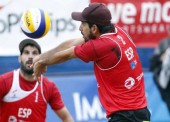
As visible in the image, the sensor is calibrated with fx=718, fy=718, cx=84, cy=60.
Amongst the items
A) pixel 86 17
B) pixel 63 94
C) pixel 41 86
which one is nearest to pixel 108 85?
pixel 86 17

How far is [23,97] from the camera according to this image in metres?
8.27

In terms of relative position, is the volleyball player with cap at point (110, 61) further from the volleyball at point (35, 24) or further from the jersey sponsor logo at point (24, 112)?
the jersey sponsor logo at point (24, 112)

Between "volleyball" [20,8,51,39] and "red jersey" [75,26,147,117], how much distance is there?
869mm

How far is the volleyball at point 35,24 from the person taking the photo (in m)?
7.63

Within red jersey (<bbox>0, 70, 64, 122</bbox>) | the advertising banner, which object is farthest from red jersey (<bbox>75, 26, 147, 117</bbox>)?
the advertising banner

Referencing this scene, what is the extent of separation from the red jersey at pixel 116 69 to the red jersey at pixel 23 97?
1356 mm

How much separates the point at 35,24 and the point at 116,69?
1.18m

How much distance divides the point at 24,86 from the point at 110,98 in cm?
159

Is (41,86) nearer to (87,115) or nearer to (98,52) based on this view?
(98,52)

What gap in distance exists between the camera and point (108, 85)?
7.03 m

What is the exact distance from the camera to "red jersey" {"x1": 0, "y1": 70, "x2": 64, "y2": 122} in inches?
322

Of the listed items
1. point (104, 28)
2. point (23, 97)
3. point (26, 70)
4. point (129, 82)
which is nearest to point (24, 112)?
point (23, 97)

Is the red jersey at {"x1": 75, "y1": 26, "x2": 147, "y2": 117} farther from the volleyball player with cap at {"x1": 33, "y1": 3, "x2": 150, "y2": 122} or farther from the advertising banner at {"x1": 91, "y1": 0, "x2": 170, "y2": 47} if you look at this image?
the advertising banner at {"x1": 91, "y1": 0, "x2": 170, "y2": 47}

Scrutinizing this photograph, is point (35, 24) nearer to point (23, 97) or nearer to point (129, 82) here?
point (23, 97)
